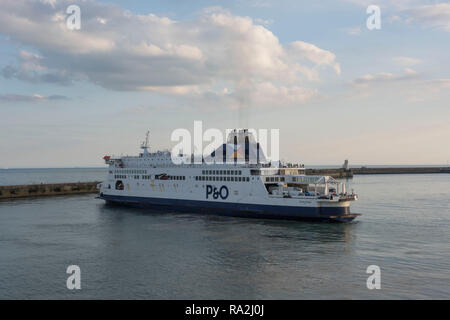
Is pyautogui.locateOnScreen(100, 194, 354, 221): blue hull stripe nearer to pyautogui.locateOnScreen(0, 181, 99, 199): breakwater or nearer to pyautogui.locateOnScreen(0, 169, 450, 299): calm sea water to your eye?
pyautogui.locateOnScreen(0, 169, 450, 299): calm sea water

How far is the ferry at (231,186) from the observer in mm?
38812

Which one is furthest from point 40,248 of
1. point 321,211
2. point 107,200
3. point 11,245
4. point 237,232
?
point 107,200

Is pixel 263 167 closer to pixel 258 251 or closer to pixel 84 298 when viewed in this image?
pixel 258 251

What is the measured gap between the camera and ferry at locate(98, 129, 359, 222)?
3881 centimetres

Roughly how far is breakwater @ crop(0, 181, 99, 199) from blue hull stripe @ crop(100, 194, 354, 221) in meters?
27.4

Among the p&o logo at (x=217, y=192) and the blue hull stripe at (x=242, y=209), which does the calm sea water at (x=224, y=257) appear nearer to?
the blue hull stripe at (x=242, y=209)

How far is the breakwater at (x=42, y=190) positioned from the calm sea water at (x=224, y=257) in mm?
30743

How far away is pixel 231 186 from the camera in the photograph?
4406 centimetres

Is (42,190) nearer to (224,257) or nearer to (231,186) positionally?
(231,186)

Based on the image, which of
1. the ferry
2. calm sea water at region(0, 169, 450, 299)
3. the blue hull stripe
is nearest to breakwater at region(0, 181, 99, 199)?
the ferry

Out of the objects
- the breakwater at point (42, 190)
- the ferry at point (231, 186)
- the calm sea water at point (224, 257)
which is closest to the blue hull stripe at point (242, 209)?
the ferry at point (231, 186)

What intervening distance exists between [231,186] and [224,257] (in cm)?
1835

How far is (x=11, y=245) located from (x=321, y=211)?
92.4 ft
